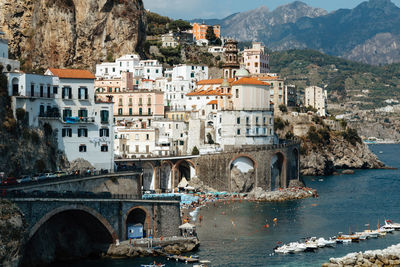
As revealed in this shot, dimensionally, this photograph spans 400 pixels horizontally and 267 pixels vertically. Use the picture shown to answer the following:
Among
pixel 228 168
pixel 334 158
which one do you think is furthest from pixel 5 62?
pixel 334 158

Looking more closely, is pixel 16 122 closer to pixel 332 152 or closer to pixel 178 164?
pixel 178 164

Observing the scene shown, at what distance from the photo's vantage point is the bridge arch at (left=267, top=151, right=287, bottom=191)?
111m

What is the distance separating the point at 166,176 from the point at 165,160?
318 centimetres

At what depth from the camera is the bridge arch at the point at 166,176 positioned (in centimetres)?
10637

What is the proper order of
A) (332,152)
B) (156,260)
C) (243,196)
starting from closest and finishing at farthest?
(156,260) < (243,196) < (332,152)

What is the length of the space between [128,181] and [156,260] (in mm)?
13687

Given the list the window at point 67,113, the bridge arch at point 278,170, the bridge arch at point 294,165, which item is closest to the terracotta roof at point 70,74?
the window at point 67,113

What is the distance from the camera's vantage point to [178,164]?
10700 centimetres

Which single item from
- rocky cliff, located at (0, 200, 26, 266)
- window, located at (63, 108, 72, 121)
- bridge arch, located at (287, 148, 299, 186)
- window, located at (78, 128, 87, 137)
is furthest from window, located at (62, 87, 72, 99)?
bridge arch, located at (287, 148, 299, 186)

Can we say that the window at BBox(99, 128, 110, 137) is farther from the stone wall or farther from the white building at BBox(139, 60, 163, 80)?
the white building at BBox(139, 60, 163, 80)

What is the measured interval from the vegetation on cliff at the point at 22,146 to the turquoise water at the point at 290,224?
1229 cm

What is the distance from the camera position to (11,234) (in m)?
52.8

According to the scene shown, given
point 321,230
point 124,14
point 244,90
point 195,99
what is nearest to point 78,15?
point 124,14

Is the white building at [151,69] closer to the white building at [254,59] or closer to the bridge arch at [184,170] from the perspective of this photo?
the white building at [254,59]
